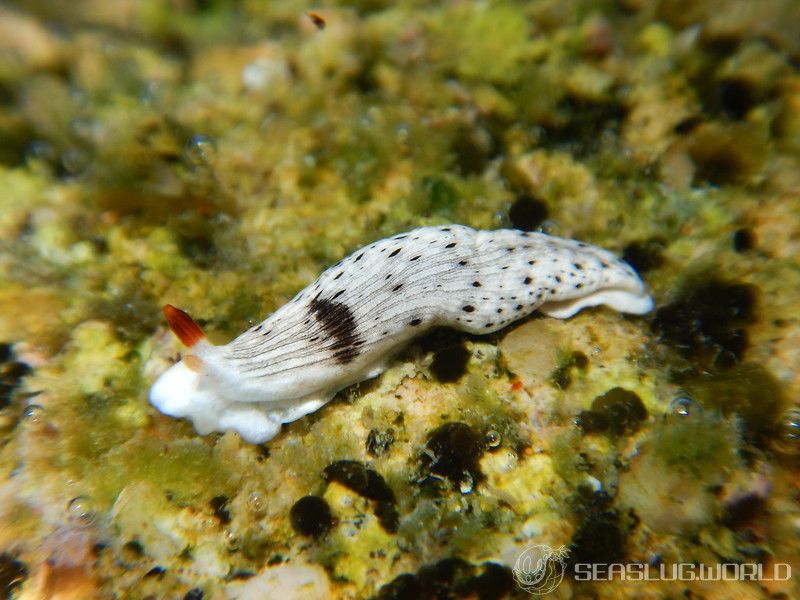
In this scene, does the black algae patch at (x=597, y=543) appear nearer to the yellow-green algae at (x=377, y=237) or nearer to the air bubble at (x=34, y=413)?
the yellow-green algae at (x=377, y=237)

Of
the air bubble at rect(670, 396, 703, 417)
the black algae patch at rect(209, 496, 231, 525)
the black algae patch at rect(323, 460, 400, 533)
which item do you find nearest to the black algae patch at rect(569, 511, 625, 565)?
the air bubble at rect(670, 396, 703, 417)

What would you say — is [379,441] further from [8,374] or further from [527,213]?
[8,374]

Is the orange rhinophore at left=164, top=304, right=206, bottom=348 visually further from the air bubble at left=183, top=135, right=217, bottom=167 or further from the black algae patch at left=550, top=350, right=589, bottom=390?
the black algae patch at left=550, top=350, right=589, bottom=390

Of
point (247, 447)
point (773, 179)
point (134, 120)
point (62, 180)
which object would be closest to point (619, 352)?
point (773, 179)

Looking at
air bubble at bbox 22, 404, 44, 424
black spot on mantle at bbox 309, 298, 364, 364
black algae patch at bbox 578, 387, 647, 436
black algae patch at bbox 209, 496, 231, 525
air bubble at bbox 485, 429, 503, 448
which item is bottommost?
black algae patch at bbox 578, 387, 647, 436

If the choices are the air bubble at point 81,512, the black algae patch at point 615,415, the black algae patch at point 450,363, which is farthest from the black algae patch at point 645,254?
the air bubble at point 81,512

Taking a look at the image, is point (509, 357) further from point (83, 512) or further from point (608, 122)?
point (83, 512)

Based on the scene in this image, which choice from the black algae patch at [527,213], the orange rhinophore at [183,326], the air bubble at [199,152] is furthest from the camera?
the air bubble at [199,152]

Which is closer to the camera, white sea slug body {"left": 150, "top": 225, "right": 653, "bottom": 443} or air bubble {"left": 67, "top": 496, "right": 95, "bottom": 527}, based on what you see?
air bubble {"left": 67, "top": 496, "right": 95, "bottom": 527}
